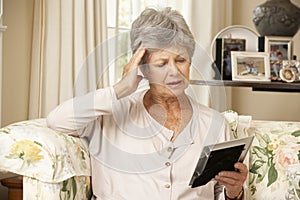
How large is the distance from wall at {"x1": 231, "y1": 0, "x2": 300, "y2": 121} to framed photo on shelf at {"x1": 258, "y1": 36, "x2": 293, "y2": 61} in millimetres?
654

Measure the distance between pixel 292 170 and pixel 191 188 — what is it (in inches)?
14.5

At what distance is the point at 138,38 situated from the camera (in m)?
1.95

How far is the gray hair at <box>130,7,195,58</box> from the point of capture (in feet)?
6.31

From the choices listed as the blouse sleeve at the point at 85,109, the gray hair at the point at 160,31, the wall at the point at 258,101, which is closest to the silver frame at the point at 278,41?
the wall at the point at 258,101

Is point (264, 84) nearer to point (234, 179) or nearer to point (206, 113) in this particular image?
point (206, 113)

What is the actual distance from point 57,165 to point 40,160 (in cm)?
5

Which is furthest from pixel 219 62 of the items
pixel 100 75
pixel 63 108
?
pixel 63 108

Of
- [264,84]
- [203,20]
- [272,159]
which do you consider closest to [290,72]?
[264,84]

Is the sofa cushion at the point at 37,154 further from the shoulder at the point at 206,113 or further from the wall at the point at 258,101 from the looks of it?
the wall at the point at 258,101

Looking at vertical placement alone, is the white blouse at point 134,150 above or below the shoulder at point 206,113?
below

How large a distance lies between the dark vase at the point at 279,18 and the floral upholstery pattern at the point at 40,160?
1432 millimetres

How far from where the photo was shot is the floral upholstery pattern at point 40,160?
1.78 m

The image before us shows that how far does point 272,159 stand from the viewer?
2.29m

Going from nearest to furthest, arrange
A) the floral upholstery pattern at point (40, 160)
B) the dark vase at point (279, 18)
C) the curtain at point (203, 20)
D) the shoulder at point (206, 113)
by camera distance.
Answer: the floral upholstery pattern at point (40, 160) → the shoulder at point (206, 113) → the dark vase at point (279, 18) → the curtain at point (203, 20)
